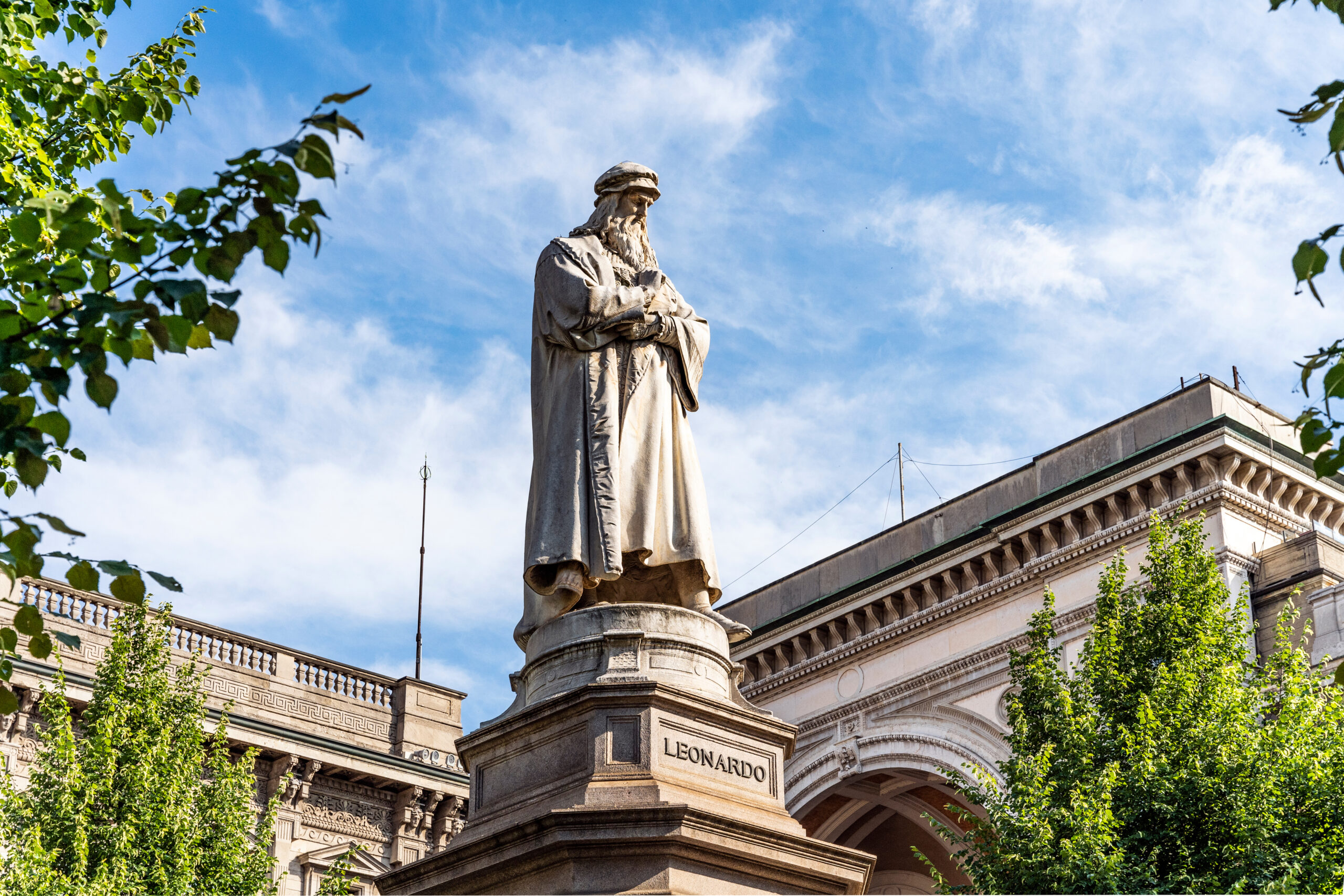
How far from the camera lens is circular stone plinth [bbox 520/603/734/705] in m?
9.50

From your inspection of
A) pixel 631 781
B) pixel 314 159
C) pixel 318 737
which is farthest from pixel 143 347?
pixel 318 737

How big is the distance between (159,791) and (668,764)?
13.1 m

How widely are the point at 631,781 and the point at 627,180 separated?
406cm

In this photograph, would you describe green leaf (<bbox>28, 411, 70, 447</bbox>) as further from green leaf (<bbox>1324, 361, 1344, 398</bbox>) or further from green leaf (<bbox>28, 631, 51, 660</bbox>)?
green leaf (<bbox>1324, 361, 1344, 398</bbox>)

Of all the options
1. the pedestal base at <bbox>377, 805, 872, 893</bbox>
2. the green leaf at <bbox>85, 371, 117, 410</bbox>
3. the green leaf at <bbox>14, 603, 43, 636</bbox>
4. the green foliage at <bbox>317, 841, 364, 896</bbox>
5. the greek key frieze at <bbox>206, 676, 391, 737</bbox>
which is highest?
the greek key frieze at <bbox>206, 676, 391, 737</bbox>

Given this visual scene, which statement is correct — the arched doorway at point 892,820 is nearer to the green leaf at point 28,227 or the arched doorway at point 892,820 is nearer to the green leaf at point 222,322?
the green leaf at point 28,227

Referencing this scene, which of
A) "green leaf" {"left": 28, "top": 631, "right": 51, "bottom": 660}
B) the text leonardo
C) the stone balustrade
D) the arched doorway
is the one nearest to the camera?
"green leaf" {"left": 28, "top": 631, "right": 51, "bottom": 660}

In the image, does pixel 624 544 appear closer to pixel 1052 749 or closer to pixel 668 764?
pixel 668 764

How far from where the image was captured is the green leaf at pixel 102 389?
21.2ft

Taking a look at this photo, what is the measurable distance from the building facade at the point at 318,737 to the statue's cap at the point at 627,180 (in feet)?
67.1

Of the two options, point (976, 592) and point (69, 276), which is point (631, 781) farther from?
point (976, 592)

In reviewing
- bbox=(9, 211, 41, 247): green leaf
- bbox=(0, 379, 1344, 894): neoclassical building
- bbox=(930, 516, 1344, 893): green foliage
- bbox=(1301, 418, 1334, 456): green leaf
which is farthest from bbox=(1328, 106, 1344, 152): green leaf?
bbox=(0, 379, 1344, 894): neoclassical building

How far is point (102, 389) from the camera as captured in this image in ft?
21.3

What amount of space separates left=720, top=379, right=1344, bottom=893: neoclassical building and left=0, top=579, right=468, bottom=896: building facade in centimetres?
707
